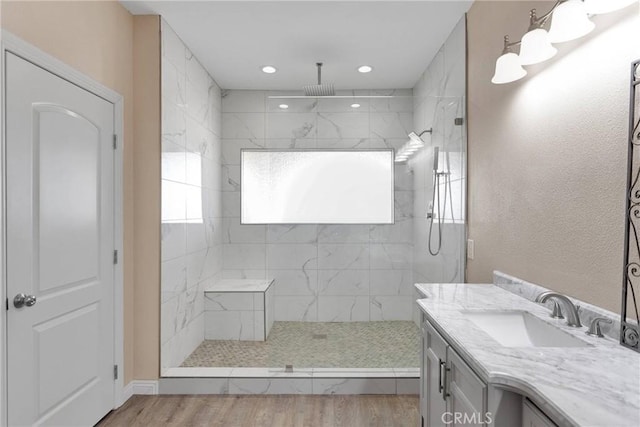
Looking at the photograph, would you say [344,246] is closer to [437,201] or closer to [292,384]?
[437,201]

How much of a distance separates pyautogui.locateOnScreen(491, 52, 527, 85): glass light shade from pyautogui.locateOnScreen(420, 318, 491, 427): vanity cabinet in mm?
1242

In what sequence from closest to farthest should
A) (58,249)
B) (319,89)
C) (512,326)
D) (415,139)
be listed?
1. (512,326)
2. (58,249)
3. (319,89)
4. (415,139)

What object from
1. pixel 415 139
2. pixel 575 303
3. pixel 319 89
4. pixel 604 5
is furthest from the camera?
pixel 415 139

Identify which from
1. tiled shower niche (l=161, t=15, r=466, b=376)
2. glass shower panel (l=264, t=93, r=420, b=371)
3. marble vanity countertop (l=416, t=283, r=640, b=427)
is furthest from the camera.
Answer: glass shower panel (l=264, t=93, r=420, b=371)

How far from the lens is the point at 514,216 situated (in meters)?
2.01

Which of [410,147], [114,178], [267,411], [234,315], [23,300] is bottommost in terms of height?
[267,411]

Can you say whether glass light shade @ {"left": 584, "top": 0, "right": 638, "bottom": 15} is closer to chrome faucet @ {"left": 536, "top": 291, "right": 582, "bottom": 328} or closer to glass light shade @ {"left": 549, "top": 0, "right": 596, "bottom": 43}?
glass light shade @ {"left": 549, "top": 0, "right": 596, "bottom": 43}

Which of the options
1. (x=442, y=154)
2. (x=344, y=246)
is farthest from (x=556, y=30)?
(x=344, y=246)

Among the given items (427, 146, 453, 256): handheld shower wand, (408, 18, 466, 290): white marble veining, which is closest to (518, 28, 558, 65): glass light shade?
(408, 18, 466, 290): white marble veining

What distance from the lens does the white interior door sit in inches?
68.2

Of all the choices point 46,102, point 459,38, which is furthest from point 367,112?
point 46,102

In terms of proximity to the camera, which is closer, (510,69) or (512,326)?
(512,326)

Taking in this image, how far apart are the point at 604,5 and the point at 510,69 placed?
1.85 feet

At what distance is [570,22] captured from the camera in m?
1.38
